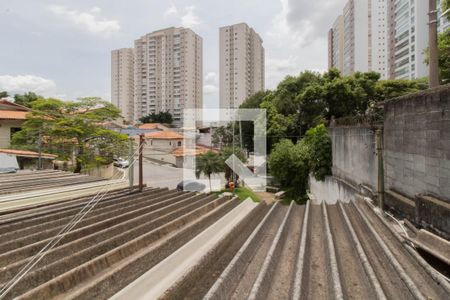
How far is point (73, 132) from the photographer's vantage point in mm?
13977

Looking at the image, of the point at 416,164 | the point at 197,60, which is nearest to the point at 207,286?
the point at 416,164

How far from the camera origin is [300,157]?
45.3 ft

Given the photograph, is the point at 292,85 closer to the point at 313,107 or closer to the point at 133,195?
the point at 313,107

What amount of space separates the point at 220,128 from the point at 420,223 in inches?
1379

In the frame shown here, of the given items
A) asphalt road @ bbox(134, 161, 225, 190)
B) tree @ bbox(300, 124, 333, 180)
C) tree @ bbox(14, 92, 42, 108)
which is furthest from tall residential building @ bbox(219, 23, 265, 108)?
tree @ bbox(300, 124, 333, 180)

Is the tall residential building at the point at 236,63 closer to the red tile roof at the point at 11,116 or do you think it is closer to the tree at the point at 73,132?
the red tile roof at the point at 11,116

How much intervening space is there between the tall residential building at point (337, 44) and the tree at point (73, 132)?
169 feet

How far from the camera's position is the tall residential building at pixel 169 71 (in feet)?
200

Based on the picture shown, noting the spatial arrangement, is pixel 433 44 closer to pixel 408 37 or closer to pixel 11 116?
pixel 11 116

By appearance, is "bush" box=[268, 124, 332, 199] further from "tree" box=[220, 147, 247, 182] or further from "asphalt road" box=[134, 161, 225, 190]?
"asphalt road" box=[134, 161, 225, 190]

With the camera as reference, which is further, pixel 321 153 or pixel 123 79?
pixel 123 79

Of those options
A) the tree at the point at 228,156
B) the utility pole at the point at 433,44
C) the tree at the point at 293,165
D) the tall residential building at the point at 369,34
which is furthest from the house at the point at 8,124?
the tall residential building at the point at 369,34

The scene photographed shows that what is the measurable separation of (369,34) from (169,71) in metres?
41.7

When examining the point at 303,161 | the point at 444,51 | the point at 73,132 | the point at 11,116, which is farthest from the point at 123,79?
the point at 444,51
